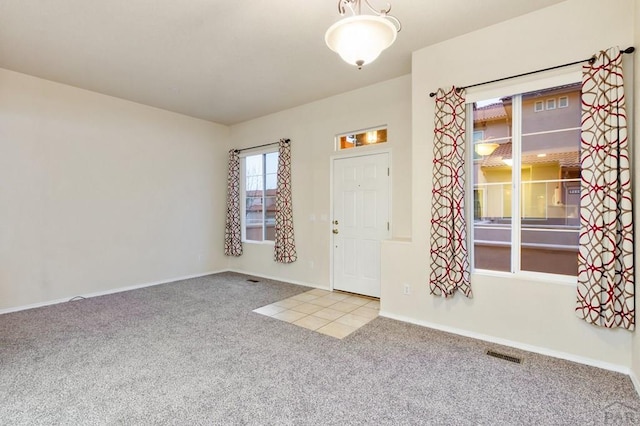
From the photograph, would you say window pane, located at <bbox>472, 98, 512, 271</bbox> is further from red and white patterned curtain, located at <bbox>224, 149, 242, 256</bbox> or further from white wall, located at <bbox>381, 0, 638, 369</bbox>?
red and white patterned curtain, located at <bbox>224, 149, 242, 256</bbox>

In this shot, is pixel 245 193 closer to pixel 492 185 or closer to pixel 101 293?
pixel 101 293

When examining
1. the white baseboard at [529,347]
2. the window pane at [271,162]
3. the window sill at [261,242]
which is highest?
the window pane at [271,162]

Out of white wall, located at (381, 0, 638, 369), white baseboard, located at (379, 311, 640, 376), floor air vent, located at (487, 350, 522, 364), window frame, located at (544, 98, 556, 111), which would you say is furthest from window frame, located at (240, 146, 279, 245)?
window frame, located at (544, 98, 556, 111)

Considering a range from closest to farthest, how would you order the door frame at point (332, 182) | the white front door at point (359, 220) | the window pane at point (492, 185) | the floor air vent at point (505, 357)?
1. the floor air vent at point (505, 357)
2. the window pane at point (492, 185)
3. the door frame at point (332, 182)
4. the white front door at point (359, 220)

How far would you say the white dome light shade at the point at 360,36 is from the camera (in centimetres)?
179

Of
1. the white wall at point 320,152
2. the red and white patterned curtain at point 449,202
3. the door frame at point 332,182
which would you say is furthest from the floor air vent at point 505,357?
the door frame at point 332,182

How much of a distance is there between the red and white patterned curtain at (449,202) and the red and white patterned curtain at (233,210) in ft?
12.8

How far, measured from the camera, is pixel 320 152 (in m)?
4.95

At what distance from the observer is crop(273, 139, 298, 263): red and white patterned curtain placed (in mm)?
5219

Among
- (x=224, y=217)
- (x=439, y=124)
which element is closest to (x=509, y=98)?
(x=439, y=124)

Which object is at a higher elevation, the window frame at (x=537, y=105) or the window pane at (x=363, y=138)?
the window pane at (x=363, y=138)

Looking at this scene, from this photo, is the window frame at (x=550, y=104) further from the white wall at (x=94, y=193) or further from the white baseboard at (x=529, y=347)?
the white wall at (x=94, y=193)

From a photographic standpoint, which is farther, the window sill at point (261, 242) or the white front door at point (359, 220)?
the window sill at point (261, 242)

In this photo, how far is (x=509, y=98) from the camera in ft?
9.78
